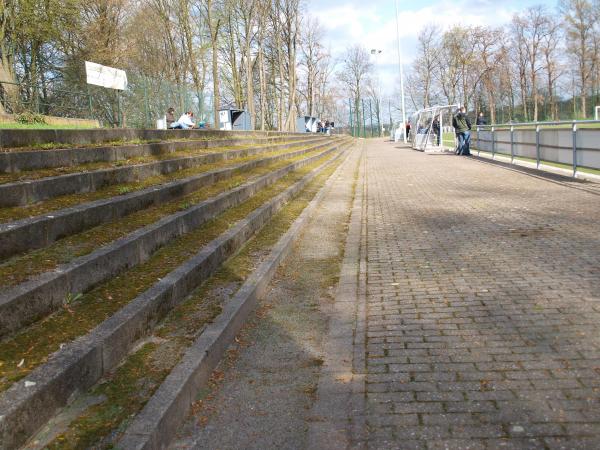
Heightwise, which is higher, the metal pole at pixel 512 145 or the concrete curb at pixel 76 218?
the metal pole at pixel 512 145

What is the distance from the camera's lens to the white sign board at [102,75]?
52.9 feet

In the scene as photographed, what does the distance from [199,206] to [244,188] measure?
2458 mm

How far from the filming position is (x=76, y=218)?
4977 mm

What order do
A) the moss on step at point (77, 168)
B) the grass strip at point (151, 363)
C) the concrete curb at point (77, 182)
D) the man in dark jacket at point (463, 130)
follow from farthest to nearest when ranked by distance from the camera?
the man in dark jacket at point (463, 130)
the moss on step at point (77, 168)
the concrete curb at point (77, 182)
the grass strip at point (151, 363)

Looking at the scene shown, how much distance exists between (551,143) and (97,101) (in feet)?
50.1

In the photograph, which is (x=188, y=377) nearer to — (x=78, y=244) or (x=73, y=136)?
(x=78, y=244)

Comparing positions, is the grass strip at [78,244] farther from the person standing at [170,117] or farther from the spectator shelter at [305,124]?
the spectator shelter at [305,124]

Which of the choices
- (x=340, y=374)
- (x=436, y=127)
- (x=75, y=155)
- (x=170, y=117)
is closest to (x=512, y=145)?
(x=436, y=127)

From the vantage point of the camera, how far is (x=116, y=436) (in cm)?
279

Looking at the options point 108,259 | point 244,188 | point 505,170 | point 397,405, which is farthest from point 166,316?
point 505,170

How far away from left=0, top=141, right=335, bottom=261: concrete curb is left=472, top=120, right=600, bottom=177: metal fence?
932 cm

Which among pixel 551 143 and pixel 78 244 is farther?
pixel 551 143

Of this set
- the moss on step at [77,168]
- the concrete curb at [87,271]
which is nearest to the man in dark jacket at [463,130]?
the moss on step at [77,168]

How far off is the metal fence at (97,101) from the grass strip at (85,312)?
531 inches
